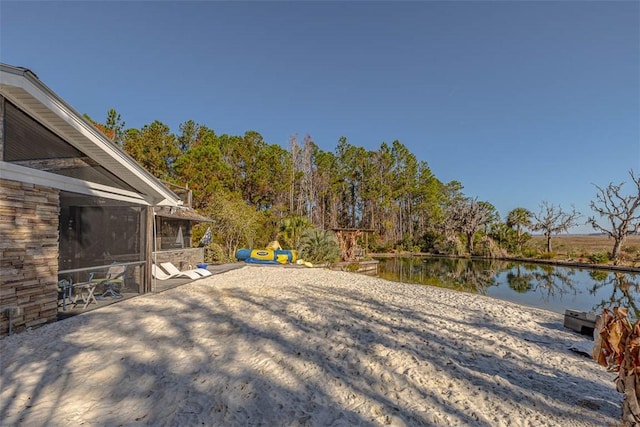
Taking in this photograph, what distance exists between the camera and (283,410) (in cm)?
290

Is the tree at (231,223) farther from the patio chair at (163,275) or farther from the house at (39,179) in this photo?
the house at (39,179)

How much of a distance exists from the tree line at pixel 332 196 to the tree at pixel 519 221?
0.28ft

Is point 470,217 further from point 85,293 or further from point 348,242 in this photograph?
point 85,293

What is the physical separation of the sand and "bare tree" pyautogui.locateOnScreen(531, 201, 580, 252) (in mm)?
28021

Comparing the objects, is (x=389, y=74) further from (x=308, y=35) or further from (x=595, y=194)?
(x=595, y=194)

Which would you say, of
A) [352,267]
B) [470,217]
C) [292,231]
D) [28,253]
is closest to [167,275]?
[28,253]

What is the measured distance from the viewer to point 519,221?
2917 cm

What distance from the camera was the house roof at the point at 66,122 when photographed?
4.25 m

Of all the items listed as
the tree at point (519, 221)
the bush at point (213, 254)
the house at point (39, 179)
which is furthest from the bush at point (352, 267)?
the tree at point (519, 221)

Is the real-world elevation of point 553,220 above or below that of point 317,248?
above

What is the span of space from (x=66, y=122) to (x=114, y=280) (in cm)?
391

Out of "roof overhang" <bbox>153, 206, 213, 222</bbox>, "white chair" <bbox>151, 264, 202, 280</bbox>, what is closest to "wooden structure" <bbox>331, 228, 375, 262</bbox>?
"roof overhang" <bbox>153, 206, 213, 222</bbox>

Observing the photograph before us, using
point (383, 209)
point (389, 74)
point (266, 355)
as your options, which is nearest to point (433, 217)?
point (383, 209)

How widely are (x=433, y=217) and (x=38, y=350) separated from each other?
36.8 m
